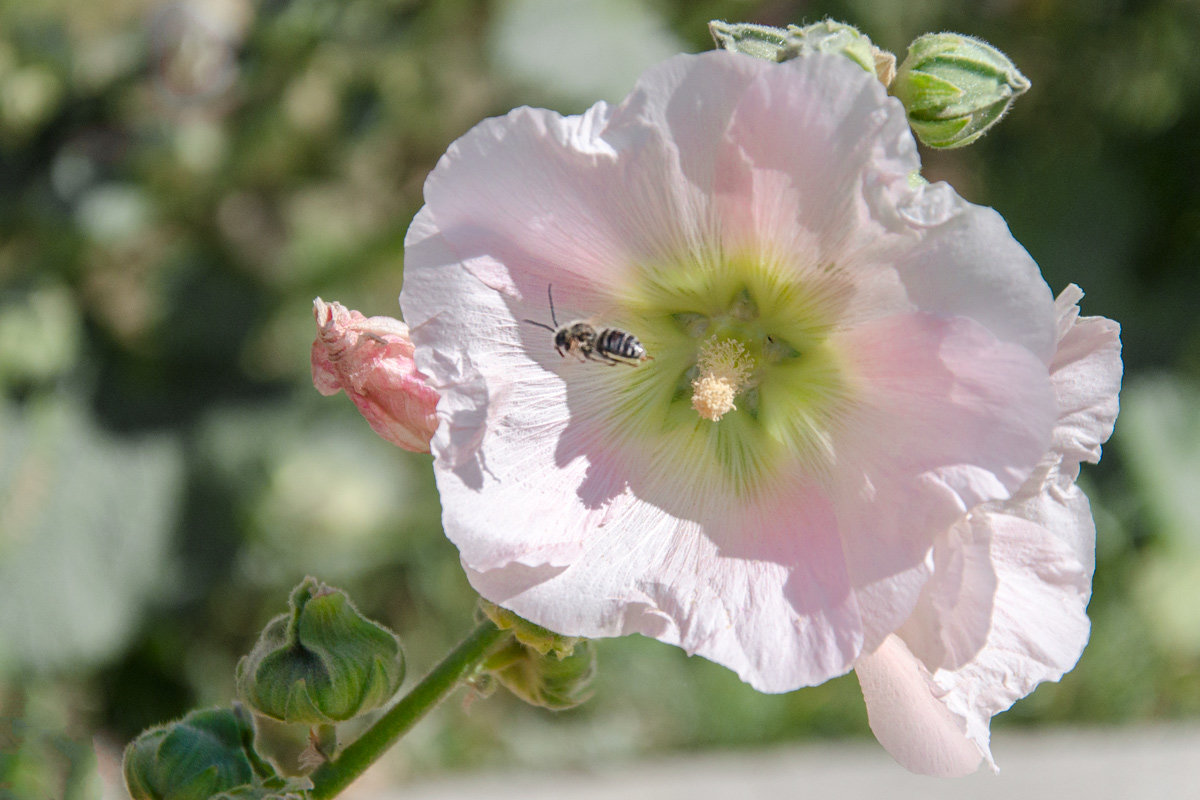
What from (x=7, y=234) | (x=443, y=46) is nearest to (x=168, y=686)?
(x=7, y=234)

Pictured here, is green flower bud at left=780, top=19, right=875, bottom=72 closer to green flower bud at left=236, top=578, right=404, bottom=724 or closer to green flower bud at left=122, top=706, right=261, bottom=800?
green flower bud at left=236, top=578, right=404, bottom=724

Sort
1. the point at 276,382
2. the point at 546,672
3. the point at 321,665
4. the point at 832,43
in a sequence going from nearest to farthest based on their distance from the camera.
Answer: the point at 832,43 → the point at 321,665 → the point at 546,672 → the point at 276,382

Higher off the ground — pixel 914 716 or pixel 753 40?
pixel 753 40

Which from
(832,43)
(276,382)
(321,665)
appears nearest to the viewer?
(832,43)

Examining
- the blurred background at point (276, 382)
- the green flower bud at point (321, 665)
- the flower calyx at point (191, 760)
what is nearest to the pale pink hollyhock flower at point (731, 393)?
the green flower bud at point (321, 665)

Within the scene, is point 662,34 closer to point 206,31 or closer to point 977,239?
point 206,31

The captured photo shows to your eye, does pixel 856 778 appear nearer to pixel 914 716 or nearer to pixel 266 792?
pixel 914 716

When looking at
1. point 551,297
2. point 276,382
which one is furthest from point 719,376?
point 276,382
